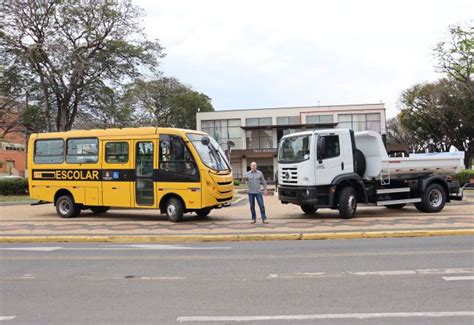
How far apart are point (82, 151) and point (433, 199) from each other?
12313 mm

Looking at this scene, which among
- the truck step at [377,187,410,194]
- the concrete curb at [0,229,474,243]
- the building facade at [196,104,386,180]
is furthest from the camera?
the building facade at [196,104,386,180]

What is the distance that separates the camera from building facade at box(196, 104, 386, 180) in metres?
62.2

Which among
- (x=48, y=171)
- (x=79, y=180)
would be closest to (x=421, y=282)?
(x=79, y=180)

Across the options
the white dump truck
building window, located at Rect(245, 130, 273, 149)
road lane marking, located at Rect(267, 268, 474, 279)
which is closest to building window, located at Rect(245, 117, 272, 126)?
building window, located at Rect(245, 130, 273, 149)

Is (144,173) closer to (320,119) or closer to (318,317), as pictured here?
(318,317)

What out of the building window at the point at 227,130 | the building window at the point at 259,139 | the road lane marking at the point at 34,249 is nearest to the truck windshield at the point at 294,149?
the road lane marking at the point at 34,249

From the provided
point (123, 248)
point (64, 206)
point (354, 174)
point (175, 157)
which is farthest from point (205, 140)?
point (64, 206)

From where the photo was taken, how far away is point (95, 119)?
3884cm

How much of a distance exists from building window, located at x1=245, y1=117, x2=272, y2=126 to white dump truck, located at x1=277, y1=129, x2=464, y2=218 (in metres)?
48.6

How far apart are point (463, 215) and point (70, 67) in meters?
27.8

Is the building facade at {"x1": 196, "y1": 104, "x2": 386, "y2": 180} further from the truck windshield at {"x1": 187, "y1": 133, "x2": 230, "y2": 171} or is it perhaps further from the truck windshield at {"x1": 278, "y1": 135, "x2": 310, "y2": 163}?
the truck windshield at {"x1": 187, "y1": 133, "x2": 230, "y2": 171}

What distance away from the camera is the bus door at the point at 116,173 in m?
15.1

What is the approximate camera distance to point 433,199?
16000 mm

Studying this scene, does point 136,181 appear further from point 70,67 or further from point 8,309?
point 70,67
